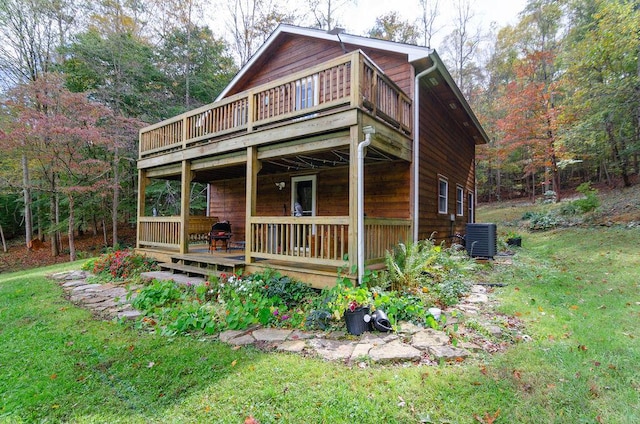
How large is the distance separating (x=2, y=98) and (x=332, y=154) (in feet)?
49.7

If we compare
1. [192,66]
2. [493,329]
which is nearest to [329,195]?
[493,329]

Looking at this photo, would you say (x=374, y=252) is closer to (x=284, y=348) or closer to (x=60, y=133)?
(x=284, y=348)

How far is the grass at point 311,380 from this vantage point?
7.94 ft

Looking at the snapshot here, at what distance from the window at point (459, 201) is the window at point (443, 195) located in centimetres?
138

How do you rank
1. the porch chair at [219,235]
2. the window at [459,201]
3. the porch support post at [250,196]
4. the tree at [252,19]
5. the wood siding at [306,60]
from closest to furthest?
the porch support post at [250,196], the wood siding at [306,60], the porch chair at [219,235], the window at [459,201], the tree at [252,19]

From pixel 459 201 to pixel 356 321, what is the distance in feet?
28.4

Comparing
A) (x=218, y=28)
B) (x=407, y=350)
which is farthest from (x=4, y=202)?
(x=407, y=350)

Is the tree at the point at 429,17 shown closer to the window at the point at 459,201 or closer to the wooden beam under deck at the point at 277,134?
the window at the point at 459,201

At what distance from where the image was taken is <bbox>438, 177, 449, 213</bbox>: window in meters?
8.87

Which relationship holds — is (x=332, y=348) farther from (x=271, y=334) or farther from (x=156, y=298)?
(x=156, y=298)

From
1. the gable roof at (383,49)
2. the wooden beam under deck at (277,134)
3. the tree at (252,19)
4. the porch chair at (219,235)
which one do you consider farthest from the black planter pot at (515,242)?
the tree at (252,19)

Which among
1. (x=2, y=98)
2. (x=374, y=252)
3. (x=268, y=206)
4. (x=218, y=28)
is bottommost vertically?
(x=374, y=252)

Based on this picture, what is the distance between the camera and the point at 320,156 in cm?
732

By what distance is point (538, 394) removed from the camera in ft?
8.35
